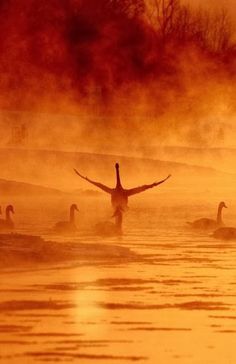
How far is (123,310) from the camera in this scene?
1688 cm

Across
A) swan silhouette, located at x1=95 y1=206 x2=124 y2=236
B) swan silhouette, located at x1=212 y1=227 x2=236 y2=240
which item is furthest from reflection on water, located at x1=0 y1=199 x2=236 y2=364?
swan silhouette, located at x1=95 y1=206 x2=124 y2=236

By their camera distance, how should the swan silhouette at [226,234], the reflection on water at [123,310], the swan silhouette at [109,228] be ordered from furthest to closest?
the swan silhouette at [109,228]
the swan silhouette at [226,234]
the reflection on water at [123,310]

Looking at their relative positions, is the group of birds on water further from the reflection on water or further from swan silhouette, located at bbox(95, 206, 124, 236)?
the reflection on water

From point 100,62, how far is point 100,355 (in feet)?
107

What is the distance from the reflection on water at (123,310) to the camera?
14.1m

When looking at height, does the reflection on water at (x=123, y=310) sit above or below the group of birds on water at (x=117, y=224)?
below

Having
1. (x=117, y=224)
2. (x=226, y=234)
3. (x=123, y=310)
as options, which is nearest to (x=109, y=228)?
(x=117, y=224)

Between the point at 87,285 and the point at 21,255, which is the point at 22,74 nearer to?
the point at 21,255

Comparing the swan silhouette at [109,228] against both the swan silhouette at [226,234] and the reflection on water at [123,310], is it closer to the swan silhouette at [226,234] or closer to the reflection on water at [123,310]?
the swan silhouette at [226,234]

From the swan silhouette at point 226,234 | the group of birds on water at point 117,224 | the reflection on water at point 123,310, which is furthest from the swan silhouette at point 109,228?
the reflection on water at point 123,310

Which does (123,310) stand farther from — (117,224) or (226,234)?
(117,224)

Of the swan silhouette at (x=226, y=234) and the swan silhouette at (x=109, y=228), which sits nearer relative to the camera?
the swan silhouette at (x=226, y=234)

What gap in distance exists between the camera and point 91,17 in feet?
145

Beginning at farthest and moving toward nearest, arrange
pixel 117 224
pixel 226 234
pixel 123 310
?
1. pixel 117 224
2. pixel 226 234
3. pixel 123 310
